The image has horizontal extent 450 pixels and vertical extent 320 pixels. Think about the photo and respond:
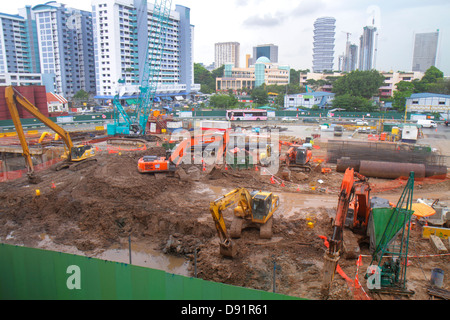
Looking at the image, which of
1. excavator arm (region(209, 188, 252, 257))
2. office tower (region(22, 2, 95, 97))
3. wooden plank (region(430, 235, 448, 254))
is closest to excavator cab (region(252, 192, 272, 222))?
excavator arm (region(209, 188, 252, 257))

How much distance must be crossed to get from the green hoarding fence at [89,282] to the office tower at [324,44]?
19833cm

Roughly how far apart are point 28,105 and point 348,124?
48.9 m

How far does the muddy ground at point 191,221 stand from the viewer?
1249cm

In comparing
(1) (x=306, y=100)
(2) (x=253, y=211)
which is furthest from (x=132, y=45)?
(2) (x=253, y=211)

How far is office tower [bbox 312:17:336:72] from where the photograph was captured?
19238cm

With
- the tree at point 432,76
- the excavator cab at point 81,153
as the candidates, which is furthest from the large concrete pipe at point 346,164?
the tree at point 432,76

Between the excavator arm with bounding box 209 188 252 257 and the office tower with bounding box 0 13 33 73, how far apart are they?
103747 mm

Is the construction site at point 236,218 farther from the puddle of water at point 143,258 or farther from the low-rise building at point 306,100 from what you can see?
the low-rise building at point 306,100

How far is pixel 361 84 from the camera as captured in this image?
8019cm

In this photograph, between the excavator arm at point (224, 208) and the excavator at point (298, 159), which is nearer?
the excavator arm at point (224, 208)

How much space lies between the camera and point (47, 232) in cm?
1641

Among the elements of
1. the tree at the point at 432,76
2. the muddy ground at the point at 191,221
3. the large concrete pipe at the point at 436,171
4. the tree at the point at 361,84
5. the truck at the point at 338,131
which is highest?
the tree at the point at 432,76
